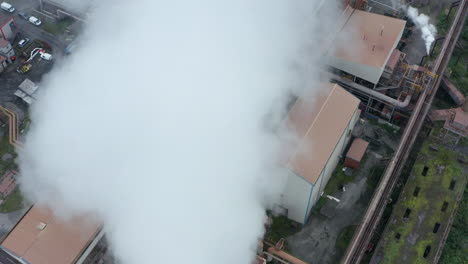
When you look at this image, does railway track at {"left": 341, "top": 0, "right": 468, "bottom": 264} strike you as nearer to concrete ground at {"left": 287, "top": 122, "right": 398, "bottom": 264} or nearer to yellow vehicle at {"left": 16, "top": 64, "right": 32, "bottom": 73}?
concrete ground at {"left": 287, "top": 122, "right": 398, "bottom": 264}

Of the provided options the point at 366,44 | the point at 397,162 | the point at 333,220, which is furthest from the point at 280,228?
the point at 366,44

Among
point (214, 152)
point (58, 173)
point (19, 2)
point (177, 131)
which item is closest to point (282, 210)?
point (214, 152)

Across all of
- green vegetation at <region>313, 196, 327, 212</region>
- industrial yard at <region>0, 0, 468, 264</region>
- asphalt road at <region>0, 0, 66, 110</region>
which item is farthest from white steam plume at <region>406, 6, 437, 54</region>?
asphalt road at <region>0, 0, 66, 110</region>

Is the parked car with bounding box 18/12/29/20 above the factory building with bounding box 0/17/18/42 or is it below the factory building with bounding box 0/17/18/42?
above

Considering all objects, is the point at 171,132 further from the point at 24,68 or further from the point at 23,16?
the point at 23,16

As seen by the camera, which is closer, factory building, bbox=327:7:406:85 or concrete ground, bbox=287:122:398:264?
concrete ground, bbox=287:122:398:264

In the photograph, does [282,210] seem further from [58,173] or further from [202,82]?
[58,173]
